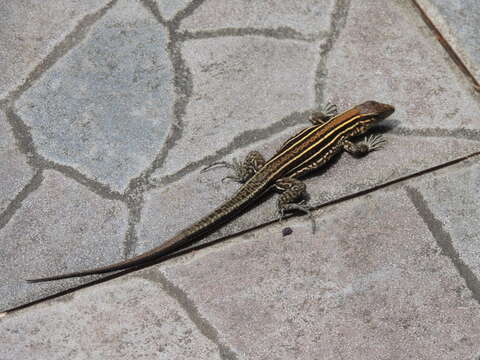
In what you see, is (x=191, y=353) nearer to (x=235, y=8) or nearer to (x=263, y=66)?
(x=263, y=66)

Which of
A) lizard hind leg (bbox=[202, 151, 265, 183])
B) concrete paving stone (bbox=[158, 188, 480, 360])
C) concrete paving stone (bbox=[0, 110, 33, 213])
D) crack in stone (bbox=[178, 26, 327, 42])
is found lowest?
concrete paving stone (bbox=[158, 188, 480, 360])

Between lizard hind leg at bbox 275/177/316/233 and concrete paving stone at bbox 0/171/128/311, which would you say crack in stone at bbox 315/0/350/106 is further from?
concrete paving stone at bbox 0/171/128/311

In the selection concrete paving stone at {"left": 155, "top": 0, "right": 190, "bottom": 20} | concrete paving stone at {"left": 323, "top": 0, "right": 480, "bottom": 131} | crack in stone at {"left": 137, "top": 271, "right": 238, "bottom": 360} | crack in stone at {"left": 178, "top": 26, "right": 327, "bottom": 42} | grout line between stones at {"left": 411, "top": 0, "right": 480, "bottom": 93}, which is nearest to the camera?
crack in stone at {"left": 137, "top": 271, "right": 238, "bottom": 360}

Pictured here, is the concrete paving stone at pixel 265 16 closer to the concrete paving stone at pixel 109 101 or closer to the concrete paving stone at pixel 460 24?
the concrete paving stone at pixel 109 101

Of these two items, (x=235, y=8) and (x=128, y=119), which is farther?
(x=235, y=8)

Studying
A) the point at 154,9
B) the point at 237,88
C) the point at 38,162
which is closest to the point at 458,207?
the point at 237,88

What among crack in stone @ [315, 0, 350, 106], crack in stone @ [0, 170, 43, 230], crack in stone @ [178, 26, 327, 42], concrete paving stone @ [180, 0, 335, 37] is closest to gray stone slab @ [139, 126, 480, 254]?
crack in stone @ [315, 0, 350, 106]

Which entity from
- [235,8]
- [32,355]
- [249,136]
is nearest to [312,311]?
[249,136]
